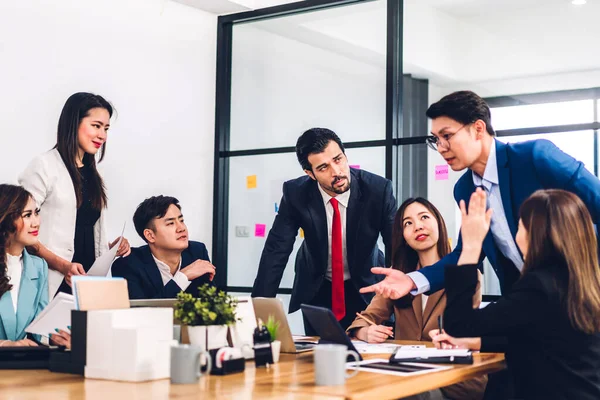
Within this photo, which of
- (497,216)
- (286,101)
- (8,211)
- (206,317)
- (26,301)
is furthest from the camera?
(286,101)

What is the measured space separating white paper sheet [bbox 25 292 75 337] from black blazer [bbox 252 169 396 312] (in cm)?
137

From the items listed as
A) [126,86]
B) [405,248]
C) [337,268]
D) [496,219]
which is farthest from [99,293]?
[126,86]

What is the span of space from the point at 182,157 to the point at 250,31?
108 centimetres

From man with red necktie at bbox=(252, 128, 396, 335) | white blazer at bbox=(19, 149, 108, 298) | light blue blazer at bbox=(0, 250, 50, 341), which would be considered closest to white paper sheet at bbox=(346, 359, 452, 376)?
light blue blazer at bbox=(0, 250, 50, 341)

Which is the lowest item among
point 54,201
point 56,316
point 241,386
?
point 241,386

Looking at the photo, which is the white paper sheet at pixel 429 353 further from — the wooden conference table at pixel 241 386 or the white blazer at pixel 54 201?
the white blazer at pixel 54 201

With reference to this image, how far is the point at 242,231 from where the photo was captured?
19.0 ft

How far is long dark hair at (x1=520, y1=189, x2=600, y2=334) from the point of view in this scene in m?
2.10

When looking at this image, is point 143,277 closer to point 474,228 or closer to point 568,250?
point 474,228

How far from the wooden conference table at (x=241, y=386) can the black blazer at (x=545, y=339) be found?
0.15 m

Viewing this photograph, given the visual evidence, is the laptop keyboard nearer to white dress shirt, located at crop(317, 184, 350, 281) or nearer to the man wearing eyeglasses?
the man wearing eyeglasses

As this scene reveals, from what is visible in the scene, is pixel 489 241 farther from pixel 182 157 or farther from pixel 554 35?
pixel 182 157

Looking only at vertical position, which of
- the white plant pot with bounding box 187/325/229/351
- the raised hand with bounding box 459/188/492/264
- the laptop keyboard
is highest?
the raised hand with bounding box 459/188/492/264

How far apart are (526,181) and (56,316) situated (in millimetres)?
1588
